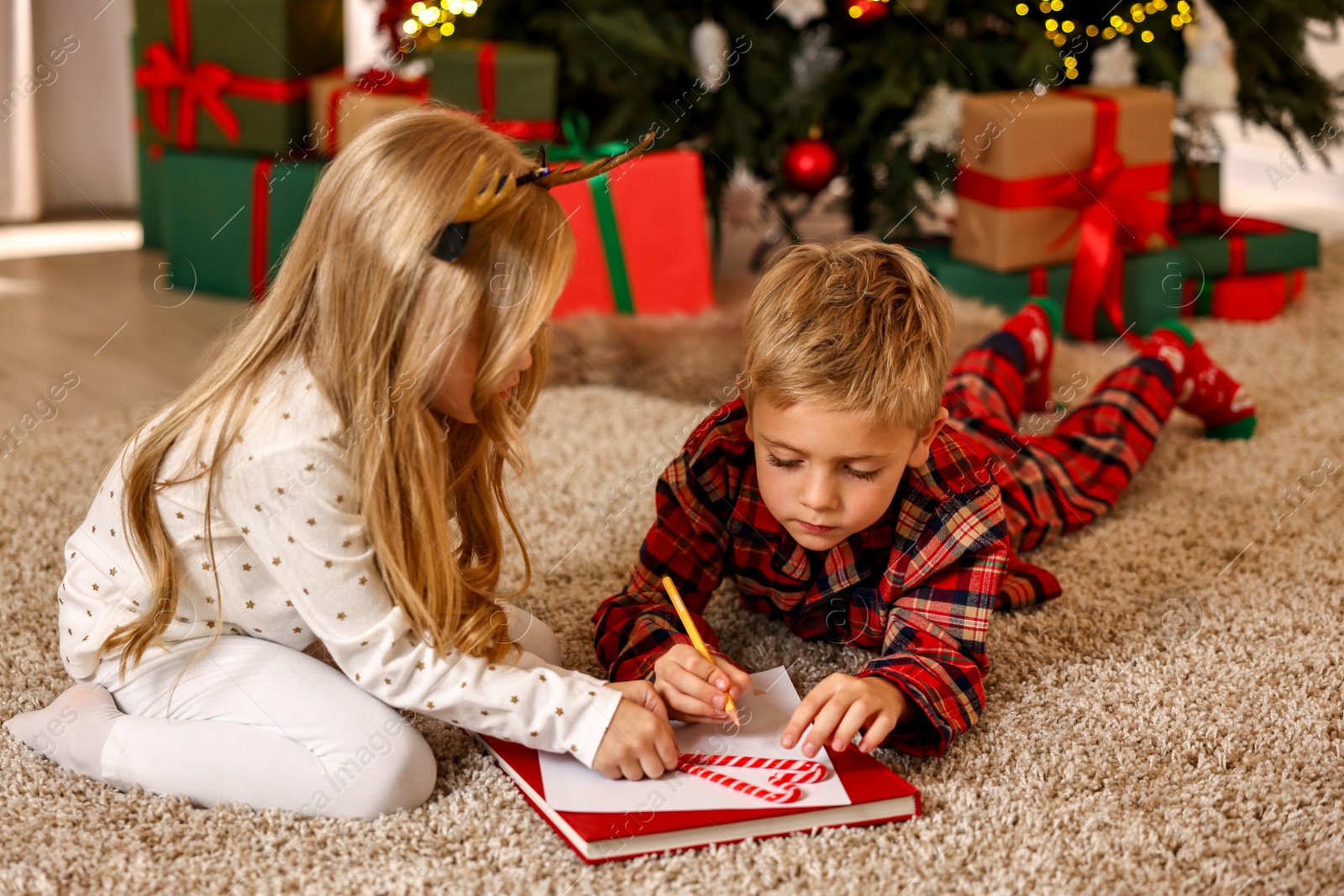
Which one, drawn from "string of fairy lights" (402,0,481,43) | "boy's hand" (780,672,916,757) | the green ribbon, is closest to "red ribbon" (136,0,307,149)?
"string of fairy lights" (402,0,481,43)

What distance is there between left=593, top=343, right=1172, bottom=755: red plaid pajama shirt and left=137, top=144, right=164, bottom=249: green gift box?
1487 millimetres

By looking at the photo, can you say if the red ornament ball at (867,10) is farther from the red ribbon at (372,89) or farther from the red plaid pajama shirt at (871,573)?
the red plaid pajama shirt at (871,573)

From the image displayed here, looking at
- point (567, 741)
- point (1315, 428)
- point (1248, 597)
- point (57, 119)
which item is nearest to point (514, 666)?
point (567, 741)

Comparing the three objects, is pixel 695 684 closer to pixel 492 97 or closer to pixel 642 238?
pixel 642 238

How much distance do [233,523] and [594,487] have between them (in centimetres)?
59

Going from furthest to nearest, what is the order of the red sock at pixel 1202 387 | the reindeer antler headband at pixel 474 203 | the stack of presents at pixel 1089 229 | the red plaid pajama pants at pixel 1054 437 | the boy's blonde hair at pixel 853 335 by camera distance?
the stack of presents at pixel 1089 229
the red sock at pixel 1202 387
the red plaid pajama pants at pixel 1054 437
the boy's blonde hair at pixel 853 335
the reindeer antler headband at pixel 474 203

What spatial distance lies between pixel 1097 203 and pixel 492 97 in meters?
0.93

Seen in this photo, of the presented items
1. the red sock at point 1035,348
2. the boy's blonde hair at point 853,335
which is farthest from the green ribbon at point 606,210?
the boy's blonde hair at point 853,335

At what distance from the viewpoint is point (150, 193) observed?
7.40 feet

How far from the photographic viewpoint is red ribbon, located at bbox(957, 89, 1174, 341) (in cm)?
182

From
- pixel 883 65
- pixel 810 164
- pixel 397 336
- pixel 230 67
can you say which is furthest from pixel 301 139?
pixel 397 336

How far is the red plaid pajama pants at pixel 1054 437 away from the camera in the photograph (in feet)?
4.03

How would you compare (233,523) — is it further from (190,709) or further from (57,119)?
(57,119)

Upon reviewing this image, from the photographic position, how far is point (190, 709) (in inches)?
33.9
